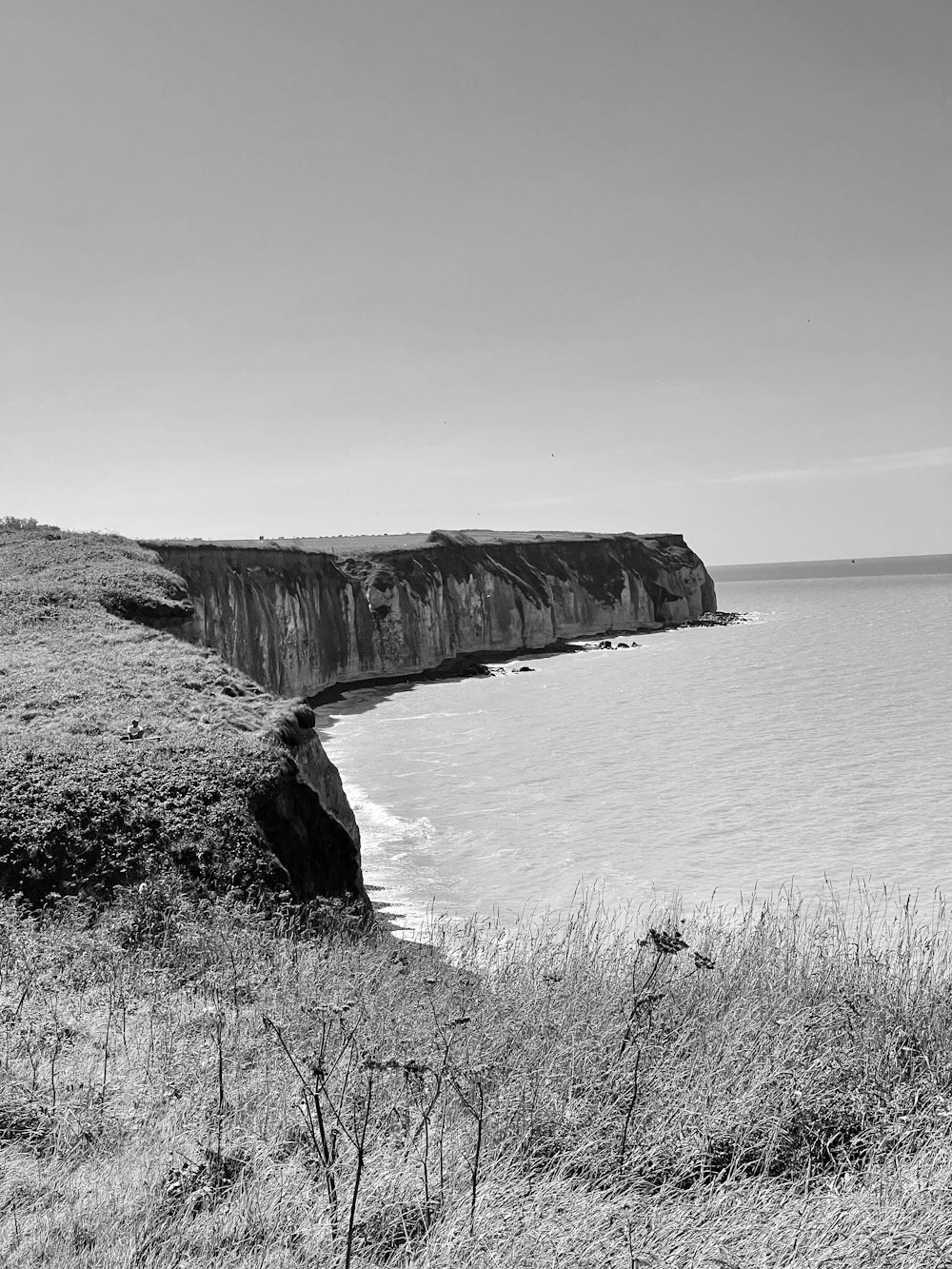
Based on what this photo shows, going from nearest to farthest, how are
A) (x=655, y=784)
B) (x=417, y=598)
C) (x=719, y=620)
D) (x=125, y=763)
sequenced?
(x=125, y=763) < (x=655, y=784) < (x=417, y=598) < (x=719, y=620)

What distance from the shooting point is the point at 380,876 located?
61.0 ft

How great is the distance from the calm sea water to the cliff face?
658 cm

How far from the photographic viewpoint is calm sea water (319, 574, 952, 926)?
1795 centimetres

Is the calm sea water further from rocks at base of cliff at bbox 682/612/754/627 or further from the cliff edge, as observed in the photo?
rocks at base of cliff at bbox 682/612/754/627

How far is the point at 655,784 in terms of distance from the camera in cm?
2625

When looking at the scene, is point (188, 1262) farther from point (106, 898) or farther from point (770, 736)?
point (770, 736)

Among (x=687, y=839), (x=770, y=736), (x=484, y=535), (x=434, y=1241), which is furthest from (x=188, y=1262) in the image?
(x=484, y=535)

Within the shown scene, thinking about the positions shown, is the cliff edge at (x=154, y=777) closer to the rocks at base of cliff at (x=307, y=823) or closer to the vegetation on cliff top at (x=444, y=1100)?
the rocks at base of cliff at (x=307, y=823)

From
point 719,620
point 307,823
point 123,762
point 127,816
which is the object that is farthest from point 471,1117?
point 719,620

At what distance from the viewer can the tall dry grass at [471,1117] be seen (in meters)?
3.58

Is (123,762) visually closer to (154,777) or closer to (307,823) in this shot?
(154,777)

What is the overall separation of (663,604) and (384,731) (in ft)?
226

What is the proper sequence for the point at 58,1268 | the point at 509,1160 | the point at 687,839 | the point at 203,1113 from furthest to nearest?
the point at 687,839, the point at 203,1113, the point at 509,1160, the point at 58,1268

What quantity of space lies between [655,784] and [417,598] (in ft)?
155
